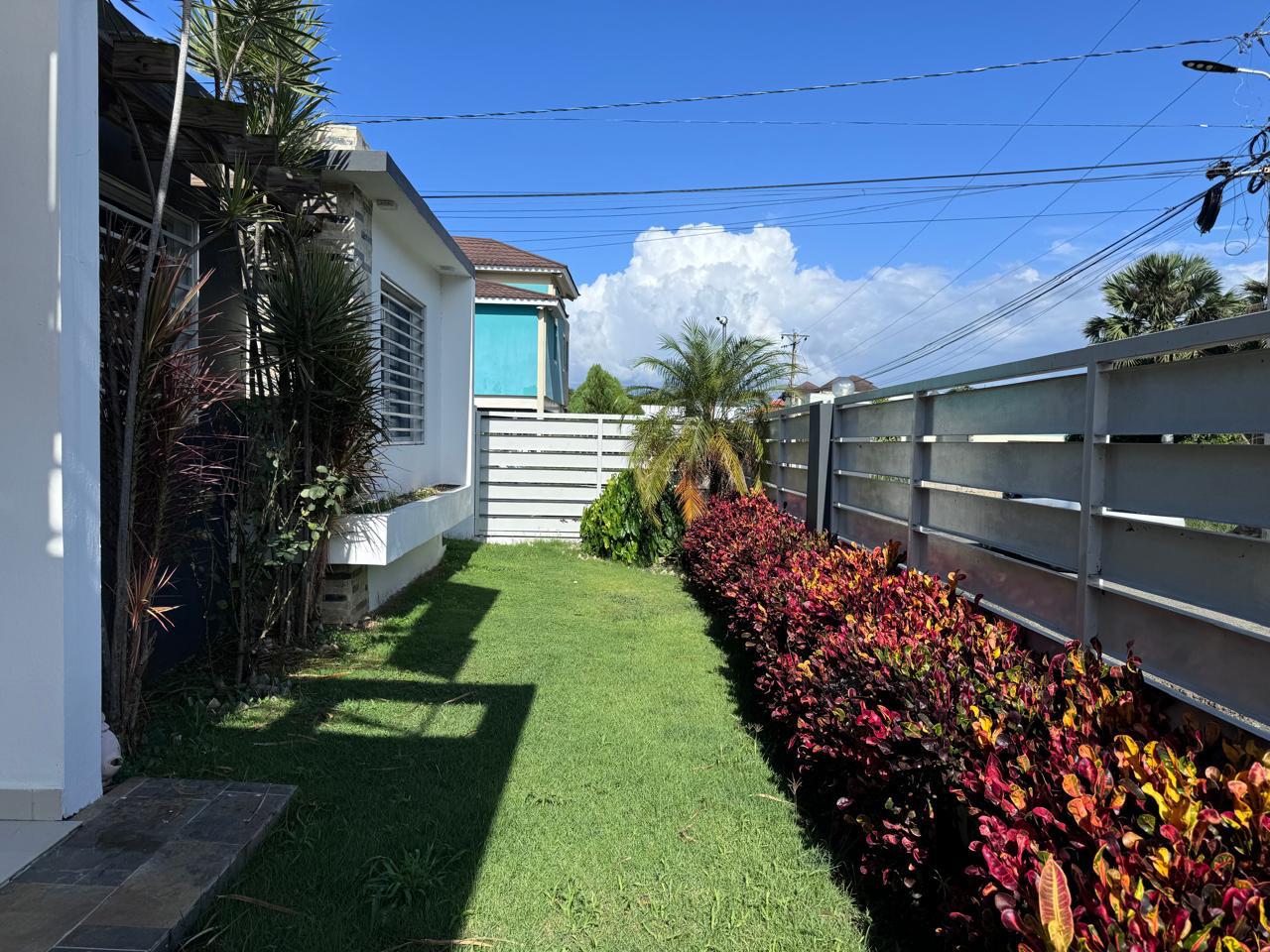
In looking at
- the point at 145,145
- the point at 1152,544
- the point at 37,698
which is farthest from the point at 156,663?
the point at 1152,544

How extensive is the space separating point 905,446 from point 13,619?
442cm

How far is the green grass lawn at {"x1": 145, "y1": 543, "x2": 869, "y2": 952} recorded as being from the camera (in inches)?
113

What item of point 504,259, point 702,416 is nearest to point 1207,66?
point 702,416

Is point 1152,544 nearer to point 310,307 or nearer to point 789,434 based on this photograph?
point 310,307

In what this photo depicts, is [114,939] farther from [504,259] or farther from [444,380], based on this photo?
[504,259]

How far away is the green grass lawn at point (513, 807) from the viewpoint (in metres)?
2.86

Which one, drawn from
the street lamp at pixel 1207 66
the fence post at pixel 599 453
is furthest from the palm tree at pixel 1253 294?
the fence post at pixel 599 453

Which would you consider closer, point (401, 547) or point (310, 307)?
point (310, 307)

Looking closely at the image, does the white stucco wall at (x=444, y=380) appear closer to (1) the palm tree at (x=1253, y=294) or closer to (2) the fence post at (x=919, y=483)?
(2) the fence post at (x=919, y=483)

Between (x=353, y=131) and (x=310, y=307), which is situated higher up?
(x=353, y=131)

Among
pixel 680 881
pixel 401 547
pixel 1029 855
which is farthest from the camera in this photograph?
pixel 401 547

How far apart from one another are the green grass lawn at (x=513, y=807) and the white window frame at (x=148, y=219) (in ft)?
8.22

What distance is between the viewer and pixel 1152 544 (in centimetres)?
262

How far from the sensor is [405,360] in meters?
9.13
